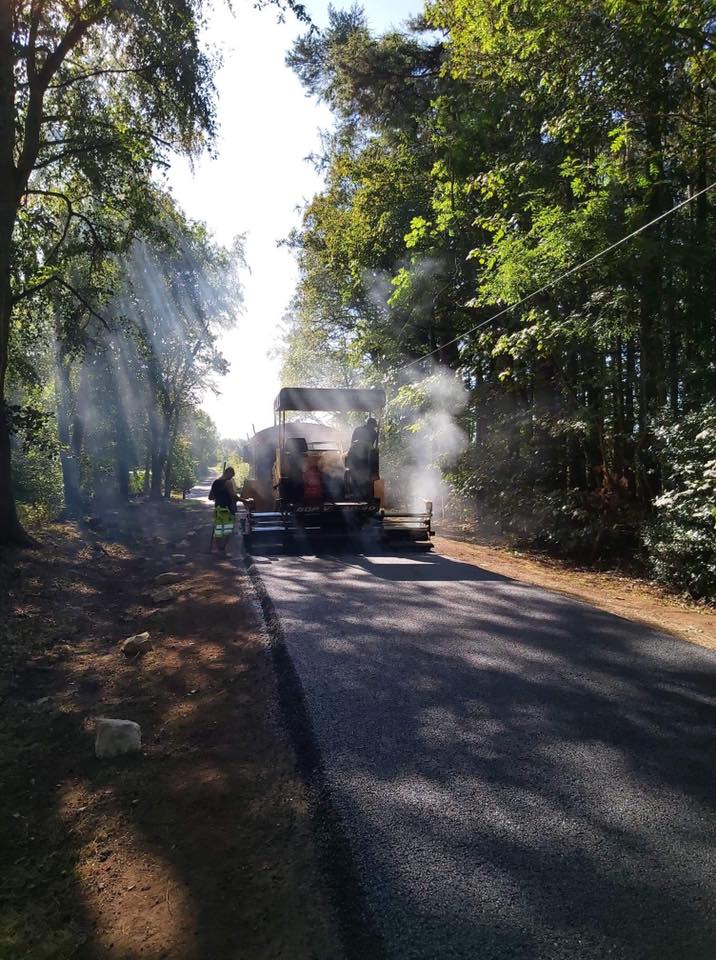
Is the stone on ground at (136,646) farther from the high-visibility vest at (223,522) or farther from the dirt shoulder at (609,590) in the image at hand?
the high-visibility vest at (223,522)

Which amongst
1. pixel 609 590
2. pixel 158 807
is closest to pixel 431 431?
pixel 609 590

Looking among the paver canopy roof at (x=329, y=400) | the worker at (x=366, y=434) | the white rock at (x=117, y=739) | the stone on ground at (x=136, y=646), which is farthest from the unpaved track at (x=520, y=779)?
the paver canopy roof at (x=329, y=400)

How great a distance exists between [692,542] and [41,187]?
618 inches

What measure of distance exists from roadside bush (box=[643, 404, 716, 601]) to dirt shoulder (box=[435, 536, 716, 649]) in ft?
1.40

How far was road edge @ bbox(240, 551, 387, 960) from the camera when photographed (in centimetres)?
254

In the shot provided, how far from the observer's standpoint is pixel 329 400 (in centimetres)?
1466

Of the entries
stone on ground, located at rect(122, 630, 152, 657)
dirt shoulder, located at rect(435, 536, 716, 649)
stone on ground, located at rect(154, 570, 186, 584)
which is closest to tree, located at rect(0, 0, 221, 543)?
stone on ground, located at rect(154, 570, 186, 584)

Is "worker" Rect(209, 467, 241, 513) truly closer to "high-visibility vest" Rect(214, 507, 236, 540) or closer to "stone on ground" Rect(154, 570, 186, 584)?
"high-visibility vest" Rect(214, 507, 236, 540)

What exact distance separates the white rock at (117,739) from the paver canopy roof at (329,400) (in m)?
10.4

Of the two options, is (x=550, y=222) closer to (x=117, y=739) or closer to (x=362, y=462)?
(x=362, y=462)

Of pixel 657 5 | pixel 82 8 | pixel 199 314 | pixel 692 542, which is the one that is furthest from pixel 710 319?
pixel 199 314

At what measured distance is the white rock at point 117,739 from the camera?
459cm

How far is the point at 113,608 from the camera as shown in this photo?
9930 millimetres

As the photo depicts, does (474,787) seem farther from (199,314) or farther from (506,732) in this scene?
(199,314)
